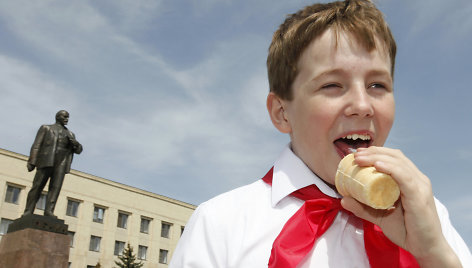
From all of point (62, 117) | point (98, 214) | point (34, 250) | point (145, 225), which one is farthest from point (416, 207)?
point (145, 225)

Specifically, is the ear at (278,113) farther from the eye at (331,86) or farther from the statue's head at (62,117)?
the statue's head at (62,117)

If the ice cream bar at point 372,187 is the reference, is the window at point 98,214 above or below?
above

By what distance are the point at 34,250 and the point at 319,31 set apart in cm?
972

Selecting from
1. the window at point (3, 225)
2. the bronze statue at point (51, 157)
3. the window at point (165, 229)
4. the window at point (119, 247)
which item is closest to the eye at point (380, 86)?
the bronze statue at point (51, 157)

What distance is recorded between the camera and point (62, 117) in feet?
41.6

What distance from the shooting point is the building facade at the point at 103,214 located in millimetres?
40781

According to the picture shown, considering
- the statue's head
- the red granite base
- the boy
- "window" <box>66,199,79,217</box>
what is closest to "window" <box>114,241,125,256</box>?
"window" <box>66,199,79,217</box>

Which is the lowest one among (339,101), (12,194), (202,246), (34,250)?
(202,246)

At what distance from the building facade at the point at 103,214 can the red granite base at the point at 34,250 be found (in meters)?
32.0

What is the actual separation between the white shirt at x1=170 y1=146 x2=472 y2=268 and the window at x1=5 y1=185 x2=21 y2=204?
43.1 meters

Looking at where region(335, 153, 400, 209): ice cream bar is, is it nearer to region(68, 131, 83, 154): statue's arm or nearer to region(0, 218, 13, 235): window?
region(68, 131, 83, 154): statue's arm

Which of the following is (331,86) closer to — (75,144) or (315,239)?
(315,239)

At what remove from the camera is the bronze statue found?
39.8ft

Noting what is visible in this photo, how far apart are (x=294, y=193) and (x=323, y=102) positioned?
40cm
